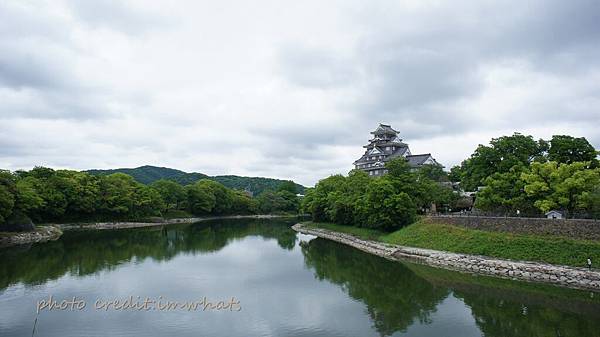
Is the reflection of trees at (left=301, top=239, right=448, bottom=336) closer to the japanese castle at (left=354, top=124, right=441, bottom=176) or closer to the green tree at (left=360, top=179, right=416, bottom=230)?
the green tree at (left=360, top=179, right=416, bottom=230)

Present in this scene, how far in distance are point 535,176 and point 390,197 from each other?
431 inches

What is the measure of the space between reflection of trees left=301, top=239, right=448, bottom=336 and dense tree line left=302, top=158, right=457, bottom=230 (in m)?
4.98

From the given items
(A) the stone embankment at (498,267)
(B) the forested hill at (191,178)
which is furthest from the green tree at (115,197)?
(B) the forested hill at (191,178)

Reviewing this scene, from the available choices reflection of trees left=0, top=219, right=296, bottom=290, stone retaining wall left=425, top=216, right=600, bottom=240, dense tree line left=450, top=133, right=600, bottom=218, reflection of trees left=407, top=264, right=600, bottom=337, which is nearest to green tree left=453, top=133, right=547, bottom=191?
dense tree line left=450, top=133, right=600, bottom=218

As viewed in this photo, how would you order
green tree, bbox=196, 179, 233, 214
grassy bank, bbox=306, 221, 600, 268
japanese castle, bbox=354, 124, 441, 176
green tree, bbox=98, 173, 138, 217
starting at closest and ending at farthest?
grassy bank, bbox=306, 221, 600, 268 → green tree, bbox=98, 173, 138, 217 → japanese castle, bbox=354, 124, 441, 176 → green tree, bbox=196, 179, 233, 214

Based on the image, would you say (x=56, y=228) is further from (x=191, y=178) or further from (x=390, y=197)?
(x=191, y=178)

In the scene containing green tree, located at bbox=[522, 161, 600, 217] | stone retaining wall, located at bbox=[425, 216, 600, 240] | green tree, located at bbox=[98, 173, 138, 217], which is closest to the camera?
stone retaining wall, located at bbox=[425, 216, 600, 240]

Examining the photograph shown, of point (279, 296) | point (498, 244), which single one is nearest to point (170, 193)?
point (279, 296)

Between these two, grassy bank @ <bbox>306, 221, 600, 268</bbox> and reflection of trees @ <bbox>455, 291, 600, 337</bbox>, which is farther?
grassy bank @ <bbox>306, 221, 600, 268</bbox>

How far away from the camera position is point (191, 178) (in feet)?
422

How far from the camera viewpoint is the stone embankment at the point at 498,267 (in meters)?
18.3

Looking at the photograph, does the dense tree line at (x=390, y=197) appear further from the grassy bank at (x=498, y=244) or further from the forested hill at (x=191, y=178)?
the forested hill at (x=191, y=178)

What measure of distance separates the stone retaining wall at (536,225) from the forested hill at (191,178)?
333 ft

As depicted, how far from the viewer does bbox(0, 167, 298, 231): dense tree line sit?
33594 millimetres
